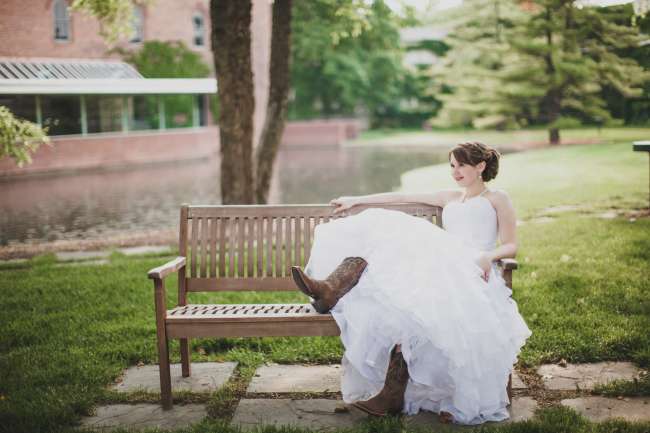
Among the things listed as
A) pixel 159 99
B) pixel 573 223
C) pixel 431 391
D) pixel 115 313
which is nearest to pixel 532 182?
pixel 573 223

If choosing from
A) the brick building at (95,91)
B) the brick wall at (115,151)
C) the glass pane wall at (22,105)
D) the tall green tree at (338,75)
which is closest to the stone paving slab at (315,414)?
the brick building at (95,91)

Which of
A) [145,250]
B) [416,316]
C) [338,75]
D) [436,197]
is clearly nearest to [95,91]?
[145,250]

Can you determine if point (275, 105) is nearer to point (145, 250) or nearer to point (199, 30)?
point (145, 250)

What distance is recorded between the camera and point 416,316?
3.60 meters

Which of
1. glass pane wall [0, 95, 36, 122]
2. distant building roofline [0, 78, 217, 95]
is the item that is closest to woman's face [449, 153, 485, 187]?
distant building roofline [0, 78, 217, 95]

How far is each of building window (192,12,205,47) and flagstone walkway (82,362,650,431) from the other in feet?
102

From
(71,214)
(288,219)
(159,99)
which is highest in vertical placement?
(159,99)

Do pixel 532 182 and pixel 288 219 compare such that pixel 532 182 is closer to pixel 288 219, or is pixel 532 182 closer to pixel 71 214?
pixel 71 214

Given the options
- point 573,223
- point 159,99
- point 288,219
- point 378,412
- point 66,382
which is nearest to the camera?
point 378,412

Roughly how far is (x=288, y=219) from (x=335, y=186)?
1354 centimetres

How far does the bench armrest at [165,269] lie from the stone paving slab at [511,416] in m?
1.69

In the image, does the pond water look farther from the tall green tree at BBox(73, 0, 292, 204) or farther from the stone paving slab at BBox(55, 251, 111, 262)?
the tall green tree at BBox(73, 0, 292, 204)

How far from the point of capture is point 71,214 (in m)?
14.7

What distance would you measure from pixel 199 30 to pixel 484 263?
32.4 metres
